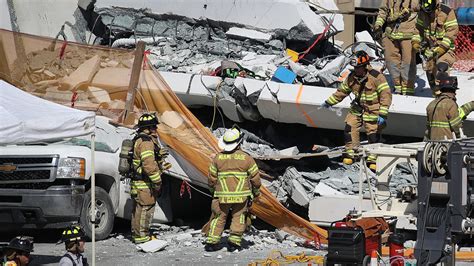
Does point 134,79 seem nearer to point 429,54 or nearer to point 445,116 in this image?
point 429,54

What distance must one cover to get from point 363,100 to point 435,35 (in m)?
1.35

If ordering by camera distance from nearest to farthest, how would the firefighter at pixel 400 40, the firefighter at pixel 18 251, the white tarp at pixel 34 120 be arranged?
the firefighter at pixel 18 251 < the white tarp at pixel 34 120 < the firefighter at pixel 400 40

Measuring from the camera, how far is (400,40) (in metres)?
15.9

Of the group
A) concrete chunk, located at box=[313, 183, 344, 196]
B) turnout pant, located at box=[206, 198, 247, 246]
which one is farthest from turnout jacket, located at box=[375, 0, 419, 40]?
turnout pant, located at box=[206, 198, 247, 246]

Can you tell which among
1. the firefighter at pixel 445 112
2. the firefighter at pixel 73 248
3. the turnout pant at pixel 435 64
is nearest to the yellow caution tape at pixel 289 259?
the firefighter at pixel 445 112

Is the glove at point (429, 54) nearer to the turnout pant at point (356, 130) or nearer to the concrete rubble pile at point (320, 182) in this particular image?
Result: the turnout pant at point (356, 130)

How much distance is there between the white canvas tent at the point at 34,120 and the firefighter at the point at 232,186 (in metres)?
2.40

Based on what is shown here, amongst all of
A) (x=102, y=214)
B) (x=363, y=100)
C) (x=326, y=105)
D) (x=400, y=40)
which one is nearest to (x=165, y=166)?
(x=102, y=214)

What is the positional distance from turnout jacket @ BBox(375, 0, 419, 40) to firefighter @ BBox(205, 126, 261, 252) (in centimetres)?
318

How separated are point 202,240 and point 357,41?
5089 mm

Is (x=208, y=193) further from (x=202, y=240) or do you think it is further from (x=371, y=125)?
(x=371, y=125)

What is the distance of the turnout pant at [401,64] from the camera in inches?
620

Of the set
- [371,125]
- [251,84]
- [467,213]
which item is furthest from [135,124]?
[467,213]

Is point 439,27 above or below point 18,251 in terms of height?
above
